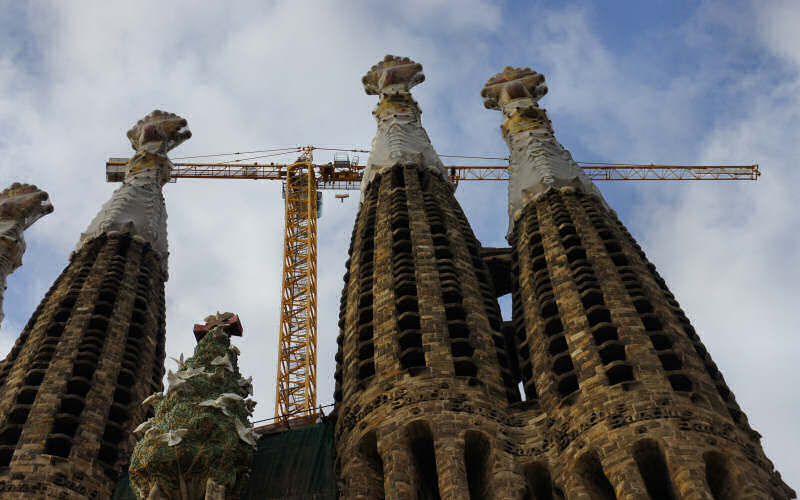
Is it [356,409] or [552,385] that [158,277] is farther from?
[552,385]

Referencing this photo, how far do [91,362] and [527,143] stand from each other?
2224cm

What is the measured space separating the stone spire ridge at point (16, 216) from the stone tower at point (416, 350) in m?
16.2

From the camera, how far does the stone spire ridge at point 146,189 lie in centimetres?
5522

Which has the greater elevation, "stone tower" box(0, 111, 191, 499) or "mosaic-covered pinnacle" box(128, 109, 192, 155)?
"mosaic-covered pinnacle" box(128, 109, 192, 155)

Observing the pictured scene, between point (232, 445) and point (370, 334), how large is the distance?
28.8 ft

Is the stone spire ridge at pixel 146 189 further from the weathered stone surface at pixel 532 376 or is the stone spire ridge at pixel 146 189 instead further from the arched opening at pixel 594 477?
the arched opening at pixel 594 477

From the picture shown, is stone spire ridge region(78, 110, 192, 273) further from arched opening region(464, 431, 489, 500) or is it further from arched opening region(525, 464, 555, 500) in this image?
arched opening region(525, 464, 555, 500)

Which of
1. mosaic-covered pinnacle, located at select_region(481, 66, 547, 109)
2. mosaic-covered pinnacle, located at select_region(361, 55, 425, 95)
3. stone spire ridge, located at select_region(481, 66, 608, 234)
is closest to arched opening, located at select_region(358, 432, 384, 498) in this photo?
stone spire ridge, located at select_region(481, 66, 608, 234)

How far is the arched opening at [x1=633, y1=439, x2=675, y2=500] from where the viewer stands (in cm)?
3152

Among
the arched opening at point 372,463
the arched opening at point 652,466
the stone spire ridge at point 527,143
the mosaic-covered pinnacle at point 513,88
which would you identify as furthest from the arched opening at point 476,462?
the mosaic-covered pinnacle at point 513,88

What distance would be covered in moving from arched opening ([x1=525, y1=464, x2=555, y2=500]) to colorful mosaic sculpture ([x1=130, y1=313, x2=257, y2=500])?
7899mm

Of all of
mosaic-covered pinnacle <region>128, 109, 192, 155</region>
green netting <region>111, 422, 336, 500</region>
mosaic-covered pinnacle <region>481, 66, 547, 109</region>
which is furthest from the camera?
mosaic-covered pinnacle <region>128, 109, 192, 155</region>

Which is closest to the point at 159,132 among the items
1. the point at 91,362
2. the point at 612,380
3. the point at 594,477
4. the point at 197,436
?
the point at 91,362

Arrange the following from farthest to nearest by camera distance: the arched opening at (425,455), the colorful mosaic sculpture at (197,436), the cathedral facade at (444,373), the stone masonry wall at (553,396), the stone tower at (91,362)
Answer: the stone tower at (91,362), the arched opening at (425,455), the colorful mosaic sculpture at (197,436), the cathedral facade at (444,373), the stone masonry wall at (553,396)
